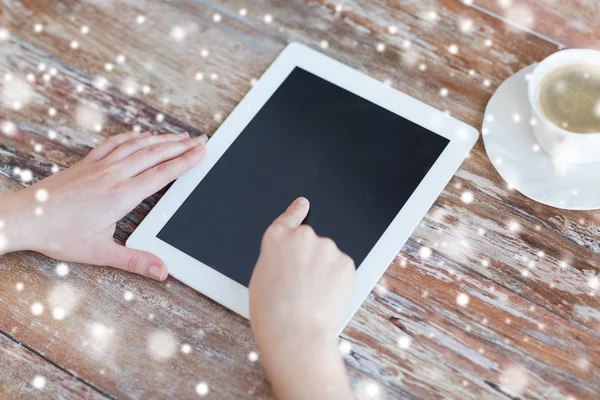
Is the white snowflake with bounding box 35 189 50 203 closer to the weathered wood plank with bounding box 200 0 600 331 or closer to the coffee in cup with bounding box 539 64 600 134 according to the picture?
the weathered wood plank with bounding box 200 0 600 331

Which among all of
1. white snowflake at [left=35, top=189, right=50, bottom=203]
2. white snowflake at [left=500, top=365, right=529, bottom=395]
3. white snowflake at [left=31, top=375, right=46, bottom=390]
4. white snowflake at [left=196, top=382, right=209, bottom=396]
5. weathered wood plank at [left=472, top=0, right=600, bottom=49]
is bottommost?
white snowflake at [left=31, top=375, right=46, bottom=390]

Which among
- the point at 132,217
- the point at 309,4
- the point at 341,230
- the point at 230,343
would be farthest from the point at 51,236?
the point at 309,4

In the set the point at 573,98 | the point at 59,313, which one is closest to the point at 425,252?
the point at 573,98

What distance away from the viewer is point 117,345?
88 cm

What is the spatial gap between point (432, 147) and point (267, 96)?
288mm

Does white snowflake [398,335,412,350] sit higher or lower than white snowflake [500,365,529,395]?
lower

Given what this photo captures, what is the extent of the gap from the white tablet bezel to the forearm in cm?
9

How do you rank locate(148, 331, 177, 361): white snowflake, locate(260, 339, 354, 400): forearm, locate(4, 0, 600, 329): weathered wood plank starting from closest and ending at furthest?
locate(260, 339, 354, 400): forearm
locate(148, 331, 177, 361): white snowflake
locate(4, 0, 600, 329): weathered wood plank

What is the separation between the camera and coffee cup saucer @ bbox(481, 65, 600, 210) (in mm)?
909

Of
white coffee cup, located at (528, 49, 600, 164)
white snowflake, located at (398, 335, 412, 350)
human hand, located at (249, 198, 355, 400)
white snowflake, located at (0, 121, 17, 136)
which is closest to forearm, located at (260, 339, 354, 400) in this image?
human hand, located at (249, 198, 355, 400)

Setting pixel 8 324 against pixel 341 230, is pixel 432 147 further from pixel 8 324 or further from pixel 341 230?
pixel 8 324

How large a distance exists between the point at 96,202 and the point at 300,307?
367mm

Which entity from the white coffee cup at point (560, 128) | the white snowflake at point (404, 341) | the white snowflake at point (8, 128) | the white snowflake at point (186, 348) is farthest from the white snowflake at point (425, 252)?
the white snowflake at point (8, 128)

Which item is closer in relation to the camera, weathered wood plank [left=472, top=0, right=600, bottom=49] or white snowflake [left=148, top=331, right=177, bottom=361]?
white snowflake [left=148, top=331, right=177, bottom=361]
